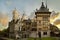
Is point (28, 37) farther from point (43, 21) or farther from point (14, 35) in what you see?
point (43, 21)

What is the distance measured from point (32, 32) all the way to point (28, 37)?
1696mm

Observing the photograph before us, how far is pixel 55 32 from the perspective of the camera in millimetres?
44719

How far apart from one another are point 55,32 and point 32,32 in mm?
5829

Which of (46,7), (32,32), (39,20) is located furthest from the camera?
(46,7)

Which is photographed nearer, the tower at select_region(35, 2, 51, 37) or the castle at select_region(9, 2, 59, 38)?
the castle at select_region(9, 2, 59, 38)

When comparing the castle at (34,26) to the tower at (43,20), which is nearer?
the castle at (34,26)

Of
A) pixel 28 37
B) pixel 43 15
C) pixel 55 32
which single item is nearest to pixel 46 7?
pixel 43 15

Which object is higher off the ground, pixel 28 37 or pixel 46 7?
pixel 46 7

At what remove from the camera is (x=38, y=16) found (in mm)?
46469

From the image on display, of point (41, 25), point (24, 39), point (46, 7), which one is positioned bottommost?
point (24, 39)

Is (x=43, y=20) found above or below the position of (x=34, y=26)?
above

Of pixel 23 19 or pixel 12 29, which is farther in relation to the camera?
pixel 23 19

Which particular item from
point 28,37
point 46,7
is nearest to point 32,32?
point 28,37

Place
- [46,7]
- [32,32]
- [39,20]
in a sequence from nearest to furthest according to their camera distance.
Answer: [32,32], [39,20], [46,7]
